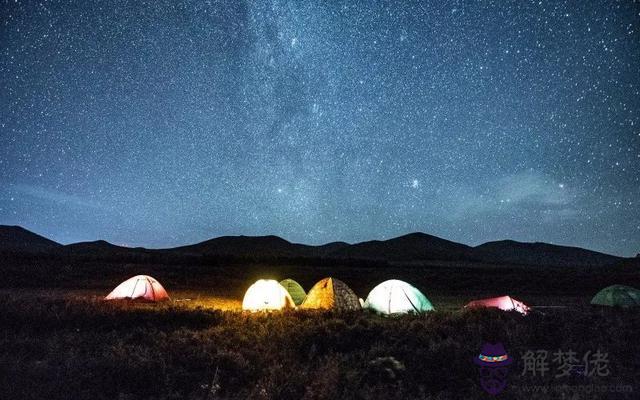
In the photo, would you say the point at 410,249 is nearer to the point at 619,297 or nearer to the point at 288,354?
the point at 619,297

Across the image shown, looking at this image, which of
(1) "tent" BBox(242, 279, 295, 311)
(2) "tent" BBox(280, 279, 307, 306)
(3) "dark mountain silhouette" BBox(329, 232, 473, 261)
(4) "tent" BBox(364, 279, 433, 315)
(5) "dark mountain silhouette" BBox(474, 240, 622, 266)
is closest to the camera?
(4) "tent" BBox(364, 279, 433, 315)

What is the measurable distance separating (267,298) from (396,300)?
5.46m

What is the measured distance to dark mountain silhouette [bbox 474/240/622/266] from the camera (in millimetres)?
147762

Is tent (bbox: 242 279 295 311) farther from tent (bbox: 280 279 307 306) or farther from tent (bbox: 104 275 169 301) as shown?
tent (bbox: 104 275 169 301)

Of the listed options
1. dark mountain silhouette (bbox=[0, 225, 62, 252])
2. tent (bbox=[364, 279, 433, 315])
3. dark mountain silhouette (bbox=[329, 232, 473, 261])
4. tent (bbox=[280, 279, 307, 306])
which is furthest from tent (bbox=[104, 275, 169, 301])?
dark mountain silhouette (bbox=[0, 225, 62, 252])

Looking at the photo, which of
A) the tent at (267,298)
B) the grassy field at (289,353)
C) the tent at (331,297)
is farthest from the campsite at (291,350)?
the tent at (267,298)

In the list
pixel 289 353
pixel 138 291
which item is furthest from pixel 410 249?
pixel 289 353

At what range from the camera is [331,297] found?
682 inches

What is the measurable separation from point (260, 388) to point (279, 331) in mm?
3891

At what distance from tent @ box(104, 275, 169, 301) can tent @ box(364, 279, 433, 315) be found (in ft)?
33.1

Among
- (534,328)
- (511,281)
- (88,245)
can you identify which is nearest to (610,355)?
(534,328)

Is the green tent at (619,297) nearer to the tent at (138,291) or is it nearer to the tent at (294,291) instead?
the tent at (294,291)

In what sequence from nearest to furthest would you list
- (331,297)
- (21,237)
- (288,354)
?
(288,354) → (331,297) → (21,237)

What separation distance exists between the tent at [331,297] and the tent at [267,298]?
0.97 m
